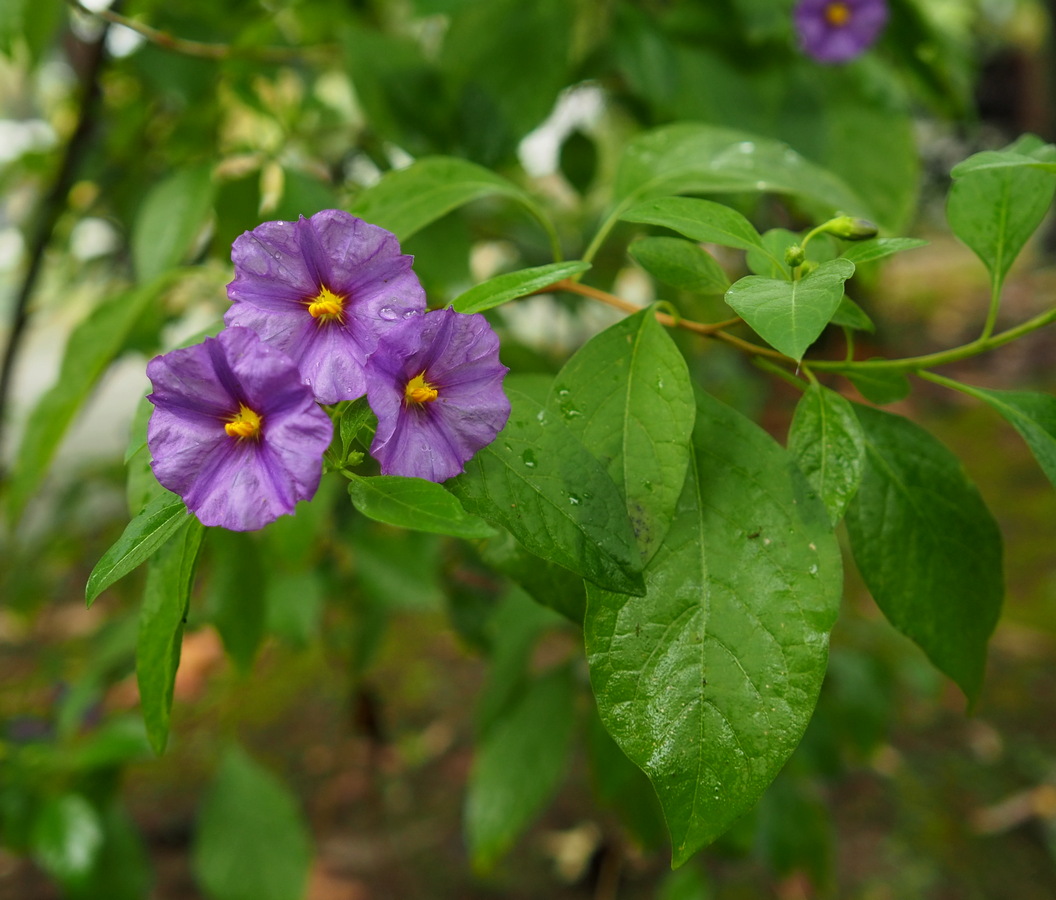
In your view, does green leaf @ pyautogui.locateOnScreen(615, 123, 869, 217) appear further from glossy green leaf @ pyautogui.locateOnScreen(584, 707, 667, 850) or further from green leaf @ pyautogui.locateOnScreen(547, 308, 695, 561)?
glossy green leaf @ pyautogui.locateOnScreen(584, 707, 667, 850)

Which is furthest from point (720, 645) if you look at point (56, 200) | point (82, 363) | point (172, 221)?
point (56, 200)

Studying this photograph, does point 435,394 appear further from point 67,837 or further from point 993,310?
point 67,837

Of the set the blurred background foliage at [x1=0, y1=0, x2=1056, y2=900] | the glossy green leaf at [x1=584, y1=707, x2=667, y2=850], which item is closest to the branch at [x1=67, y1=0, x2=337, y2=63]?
the blurred background foliage at [x1=0, y1=0, x2=1056, y2=900]

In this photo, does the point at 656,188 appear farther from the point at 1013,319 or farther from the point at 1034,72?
the point at 1034,72

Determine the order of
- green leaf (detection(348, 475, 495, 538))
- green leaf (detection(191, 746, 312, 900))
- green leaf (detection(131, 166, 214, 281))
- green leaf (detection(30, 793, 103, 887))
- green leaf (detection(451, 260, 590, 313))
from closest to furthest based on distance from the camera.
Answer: green leaf (detection(348, 475, 495, 538)) → green leaf (detection(451, 260, 590, 313)) → green leaf (detection(131, 166, 214, 281)) → green leaf (detection(30, 793, 103, 887)) → green leaf (detection(191, 746, 312, 900))

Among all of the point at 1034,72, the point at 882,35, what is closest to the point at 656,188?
the point at 882,35

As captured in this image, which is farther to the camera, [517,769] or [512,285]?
[517,769]
